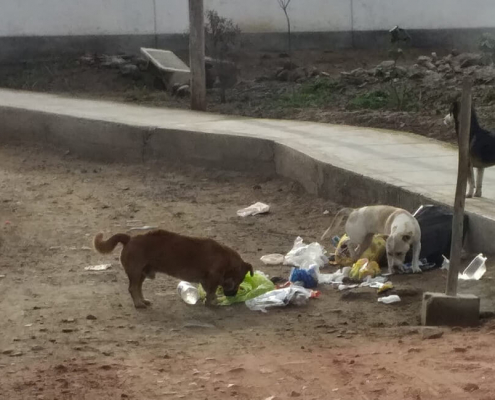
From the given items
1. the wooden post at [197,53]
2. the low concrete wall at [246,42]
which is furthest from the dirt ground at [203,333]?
the low concrete wall at [246,42]

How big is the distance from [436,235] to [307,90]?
7438 millimetres

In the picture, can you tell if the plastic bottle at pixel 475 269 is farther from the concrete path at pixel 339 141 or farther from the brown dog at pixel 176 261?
the brown dog at pixel 176 261

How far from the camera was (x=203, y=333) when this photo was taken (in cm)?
560

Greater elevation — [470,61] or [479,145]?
[479,145]

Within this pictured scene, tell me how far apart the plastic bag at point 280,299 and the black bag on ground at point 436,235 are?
3.44ft

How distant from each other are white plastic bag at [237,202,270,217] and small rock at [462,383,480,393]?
15.3 ft

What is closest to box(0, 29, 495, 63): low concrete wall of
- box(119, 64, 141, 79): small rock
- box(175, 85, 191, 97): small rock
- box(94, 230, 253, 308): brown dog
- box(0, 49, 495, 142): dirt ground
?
box(0, 49, 495, 142): dirt ground

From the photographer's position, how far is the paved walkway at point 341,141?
321 inches

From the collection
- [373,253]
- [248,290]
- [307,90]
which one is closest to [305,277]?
[248,290]

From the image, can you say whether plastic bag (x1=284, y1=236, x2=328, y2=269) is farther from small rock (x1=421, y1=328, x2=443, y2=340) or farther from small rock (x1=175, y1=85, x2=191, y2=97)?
small rock (x1=175, y1=85, x2=191, y2=97)

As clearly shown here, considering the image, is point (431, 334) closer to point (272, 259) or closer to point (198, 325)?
point (198, 325)

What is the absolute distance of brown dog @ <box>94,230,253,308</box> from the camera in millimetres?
6137

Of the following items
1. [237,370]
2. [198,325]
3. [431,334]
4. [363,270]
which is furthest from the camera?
[363,270]

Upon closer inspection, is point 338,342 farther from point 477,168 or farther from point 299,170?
point 299,170
